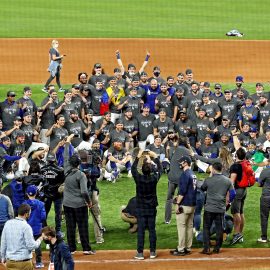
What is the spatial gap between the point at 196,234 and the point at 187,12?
3522cm

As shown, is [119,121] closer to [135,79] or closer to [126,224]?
[135,79]

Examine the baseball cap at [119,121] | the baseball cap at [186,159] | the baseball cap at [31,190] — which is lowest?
the baseball cap at [31,190]

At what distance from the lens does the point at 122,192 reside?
19750mm

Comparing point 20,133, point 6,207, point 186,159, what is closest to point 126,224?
point 186,159

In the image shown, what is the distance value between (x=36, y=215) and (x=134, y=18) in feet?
111

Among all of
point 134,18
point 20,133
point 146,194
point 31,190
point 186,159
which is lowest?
point 146,194

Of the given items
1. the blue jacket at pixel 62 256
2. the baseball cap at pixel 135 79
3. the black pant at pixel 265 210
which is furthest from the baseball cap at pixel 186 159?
the baseball cap at pixel 135 79

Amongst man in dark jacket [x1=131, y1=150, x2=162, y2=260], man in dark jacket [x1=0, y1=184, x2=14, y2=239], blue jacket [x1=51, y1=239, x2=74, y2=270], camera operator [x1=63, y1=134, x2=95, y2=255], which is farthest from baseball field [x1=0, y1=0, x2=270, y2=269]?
blue jacket [x1=51, y1=239, x2=74, y2=270]

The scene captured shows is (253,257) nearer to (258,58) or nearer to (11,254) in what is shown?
(11,254)

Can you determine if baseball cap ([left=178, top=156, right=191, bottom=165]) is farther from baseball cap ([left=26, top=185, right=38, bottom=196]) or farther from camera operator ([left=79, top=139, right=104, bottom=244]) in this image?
baseball cap ([left=26, top=185, right=38, bottom=196])

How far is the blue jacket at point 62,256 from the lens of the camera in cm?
1288

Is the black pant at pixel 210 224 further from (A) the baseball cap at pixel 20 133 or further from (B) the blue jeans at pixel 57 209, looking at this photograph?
(A) the baseball cap at pixel 20 133

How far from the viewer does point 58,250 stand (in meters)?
12.9

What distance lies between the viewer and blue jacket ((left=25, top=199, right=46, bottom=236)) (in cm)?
1475
